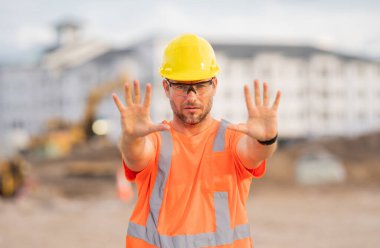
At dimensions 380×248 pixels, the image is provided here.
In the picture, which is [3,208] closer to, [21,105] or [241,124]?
[241,124]

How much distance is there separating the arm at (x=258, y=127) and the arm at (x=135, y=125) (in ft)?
1.26

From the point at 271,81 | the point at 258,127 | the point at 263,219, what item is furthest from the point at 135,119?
the point at 271,81

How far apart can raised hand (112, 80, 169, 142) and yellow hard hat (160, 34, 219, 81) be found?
0.90ft

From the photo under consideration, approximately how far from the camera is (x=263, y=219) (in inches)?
517

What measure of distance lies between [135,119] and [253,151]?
56cm

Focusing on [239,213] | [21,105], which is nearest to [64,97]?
[21,105]

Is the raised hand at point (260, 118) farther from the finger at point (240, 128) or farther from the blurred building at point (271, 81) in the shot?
the blurred building at point (271, 81)

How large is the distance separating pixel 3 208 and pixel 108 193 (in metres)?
5.41

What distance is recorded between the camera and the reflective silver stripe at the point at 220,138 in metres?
2.57

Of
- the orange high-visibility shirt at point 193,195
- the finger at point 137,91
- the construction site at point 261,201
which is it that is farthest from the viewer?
the construction site at point 261,201

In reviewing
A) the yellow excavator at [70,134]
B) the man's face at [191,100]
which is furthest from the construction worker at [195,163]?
the yellow excavator at [70,134]

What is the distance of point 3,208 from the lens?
15.1 m

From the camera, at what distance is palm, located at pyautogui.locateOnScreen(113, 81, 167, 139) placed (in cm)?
234

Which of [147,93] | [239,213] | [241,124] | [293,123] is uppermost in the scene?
[147,93]
